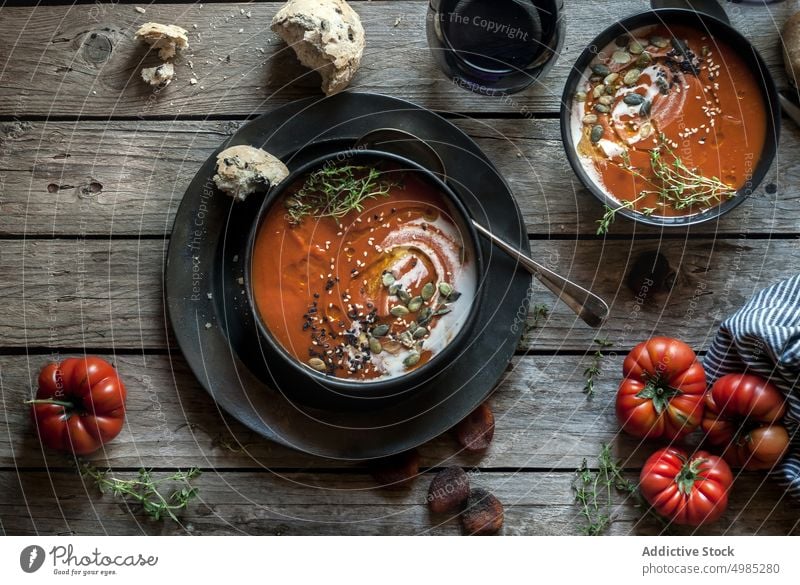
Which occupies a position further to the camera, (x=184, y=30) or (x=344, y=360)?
(x=184, y=30)

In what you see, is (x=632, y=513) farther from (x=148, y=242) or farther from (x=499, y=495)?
(x=148, y=242)

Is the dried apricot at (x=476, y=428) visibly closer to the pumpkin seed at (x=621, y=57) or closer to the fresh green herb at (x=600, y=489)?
the fresh green herb at (x=600, y=489)

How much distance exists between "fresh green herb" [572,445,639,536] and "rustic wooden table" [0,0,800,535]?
0.02 meters

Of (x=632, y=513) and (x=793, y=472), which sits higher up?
(x=793, y=472)

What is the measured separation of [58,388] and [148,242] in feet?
1.22

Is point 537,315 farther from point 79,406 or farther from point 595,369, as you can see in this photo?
point 79,406

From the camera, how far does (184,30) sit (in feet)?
6.22

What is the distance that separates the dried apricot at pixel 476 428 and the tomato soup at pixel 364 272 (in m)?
0.20

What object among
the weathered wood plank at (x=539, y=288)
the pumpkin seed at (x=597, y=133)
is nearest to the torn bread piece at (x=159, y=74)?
the weathered wood plank at (x=539, y=288)

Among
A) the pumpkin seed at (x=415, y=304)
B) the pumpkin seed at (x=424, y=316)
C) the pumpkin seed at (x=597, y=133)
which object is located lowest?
the pumpkin seed at (x=424, y=316)

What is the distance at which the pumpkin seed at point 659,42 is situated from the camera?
1827 millimetres

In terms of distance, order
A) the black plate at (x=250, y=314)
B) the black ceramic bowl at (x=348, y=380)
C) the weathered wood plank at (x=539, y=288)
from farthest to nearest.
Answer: the weathered wood plank at (x=539, y=288) → the black plate at (x=250, y=314) → the black ceramic bowl at (x=348, y=380)

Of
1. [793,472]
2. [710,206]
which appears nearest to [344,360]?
[710,206]

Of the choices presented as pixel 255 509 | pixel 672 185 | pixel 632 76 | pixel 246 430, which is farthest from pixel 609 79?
pixel 255 509
